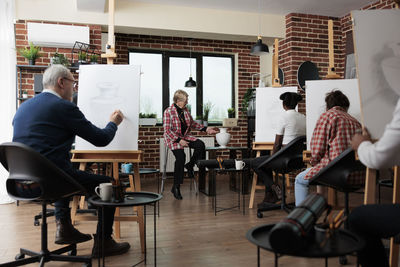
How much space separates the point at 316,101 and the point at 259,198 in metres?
1.62

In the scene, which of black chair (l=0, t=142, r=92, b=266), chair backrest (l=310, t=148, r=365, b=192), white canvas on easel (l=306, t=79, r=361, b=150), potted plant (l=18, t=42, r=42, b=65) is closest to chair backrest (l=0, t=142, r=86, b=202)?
black chair (l=0, t=142, r=92, b=266)

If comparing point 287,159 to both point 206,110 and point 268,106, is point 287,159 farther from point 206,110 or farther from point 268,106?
point 206,110

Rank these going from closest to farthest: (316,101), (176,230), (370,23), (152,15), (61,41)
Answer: (370,23)
(176,230)
(316,101)
(61,41)
(152,15)

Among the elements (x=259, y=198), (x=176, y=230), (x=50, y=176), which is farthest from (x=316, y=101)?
(x=50, y=176)

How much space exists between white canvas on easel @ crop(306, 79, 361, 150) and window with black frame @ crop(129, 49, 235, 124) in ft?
11.4

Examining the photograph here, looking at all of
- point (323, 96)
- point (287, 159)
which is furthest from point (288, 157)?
point (323, 96)

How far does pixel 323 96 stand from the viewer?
3.97 meters

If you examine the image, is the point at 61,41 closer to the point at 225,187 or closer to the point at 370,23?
the point at 225,187

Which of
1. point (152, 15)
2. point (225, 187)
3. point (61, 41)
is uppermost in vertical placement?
point (152, 15)

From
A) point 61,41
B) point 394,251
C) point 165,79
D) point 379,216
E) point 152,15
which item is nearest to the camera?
point 379,216

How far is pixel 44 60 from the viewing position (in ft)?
17.7

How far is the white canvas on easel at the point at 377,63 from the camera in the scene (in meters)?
2.21

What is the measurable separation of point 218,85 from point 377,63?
5395mm

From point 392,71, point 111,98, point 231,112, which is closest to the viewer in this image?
point 392,71
